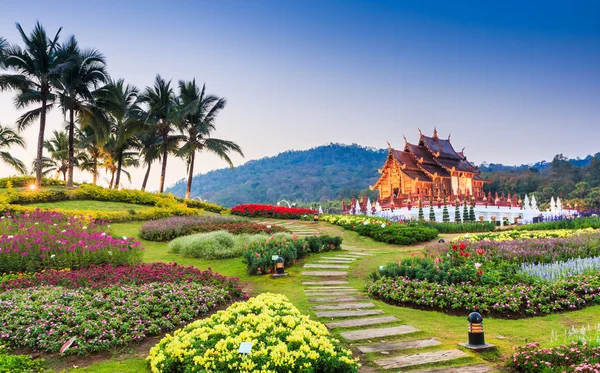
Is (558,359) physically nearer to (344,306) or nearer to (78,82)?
(344,306)

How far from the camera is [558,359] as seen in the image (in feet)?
16.0

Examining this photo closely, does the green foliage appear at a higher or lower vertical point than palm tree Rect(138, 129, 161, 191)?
lower

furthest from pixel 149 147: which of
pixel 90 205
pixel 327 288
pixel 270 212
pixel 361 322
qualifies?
pixel 361 322

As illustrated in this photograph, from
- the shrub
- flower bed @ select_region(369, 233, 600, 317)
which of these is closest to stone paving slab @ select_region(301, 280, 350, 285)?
flower bed @ select_region(369, 233, 600, 317)

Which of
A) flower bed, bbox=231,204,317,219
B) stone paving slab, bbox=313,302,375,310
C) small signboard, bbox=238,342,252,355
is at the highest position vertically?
flower bed, bbox=231,204,317,219

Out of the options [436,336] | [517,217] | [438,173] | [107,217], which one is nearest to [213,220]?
[107,217]

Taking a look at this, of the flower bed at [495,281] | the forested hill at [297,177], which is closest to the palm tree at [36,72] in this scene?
the flower bed at [495,281]

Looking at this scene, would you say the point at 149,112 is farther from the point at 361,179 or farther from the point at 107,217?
the point at 361,179

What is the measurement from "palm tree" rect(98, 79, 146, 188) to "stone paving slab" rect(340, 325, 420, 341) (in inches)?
1038

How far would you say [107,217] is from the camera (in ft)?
61.7

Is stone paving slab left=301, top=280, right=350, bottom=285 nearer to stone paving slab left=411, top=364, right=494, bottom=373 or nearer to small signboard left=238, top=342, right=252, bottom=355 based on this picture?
stone paving slab left=411, top=364, right=494, bottom=373

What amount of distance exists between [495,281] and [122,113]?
26597 millimetres

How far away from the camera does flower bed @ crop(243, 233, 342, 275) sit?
10859 millimetres

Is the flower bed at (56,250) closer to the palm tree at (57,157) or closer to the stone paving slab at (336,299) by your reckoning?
the stone paving slab at (336,299)
